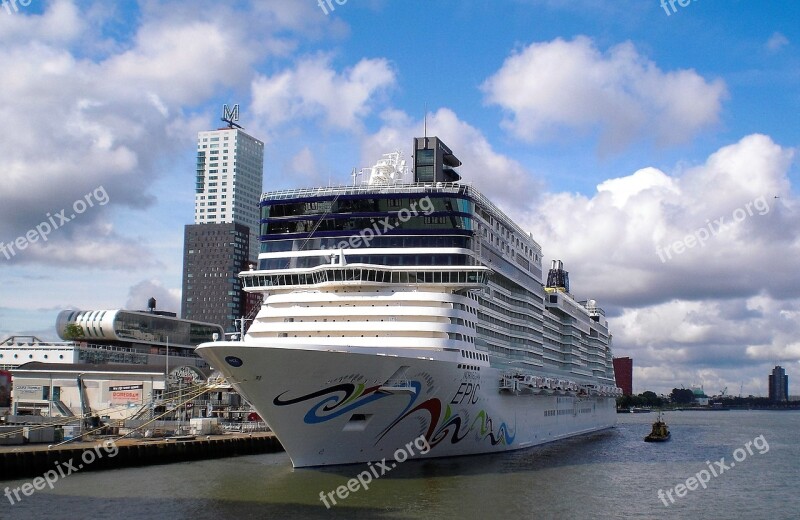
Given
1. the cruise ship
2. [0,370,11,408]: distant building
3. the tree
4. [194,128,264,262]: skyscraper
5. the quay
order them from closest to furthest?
the cruise ship, the quay, [0,370,11,408]: distant building, the tree, [194,128,264,262]: skyscraper

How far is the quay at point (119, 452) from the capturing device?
37156 millimetres

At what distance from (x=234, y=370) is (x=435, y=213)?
1472cm

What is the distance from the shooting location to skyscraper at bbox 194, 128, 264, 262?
595 ft

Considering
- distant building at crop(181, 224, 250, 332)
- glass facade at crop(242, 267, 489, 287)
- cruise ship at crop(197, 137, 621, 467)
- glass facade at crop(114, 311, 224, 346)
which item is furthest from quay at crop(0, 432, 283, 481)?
distant building at crop(181, 224, 250, 332)

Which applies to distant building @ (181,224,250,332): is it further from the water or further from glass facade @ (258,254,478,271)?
glass facade @ (258,254,478,271)

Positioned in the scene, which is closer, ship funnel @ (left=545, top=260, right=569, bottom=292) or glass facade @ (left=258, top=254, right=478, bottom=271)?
glass facade @ (left=258, top=254, right=478, bottom=271)

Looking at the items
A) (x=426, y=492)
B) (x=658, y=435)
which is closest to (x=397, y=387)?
(x=426, y=492)

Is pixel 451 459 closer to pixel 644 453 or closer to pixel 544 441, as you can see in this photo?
pixel 544 441

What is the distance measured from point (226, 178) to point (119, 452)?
5715 inches

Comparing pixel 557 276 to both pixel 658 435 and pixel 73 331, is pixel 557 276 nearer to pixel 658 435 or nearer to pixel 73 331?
pixel 658 435

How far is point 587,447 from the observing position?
59.9m

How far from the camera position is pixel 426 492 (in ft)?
106

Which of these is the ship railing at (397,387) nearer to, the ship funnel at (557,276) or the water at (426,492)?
the water at (426,492)

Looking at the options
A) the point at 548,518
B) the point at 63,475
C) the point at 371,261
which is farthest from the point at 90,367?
the point at 548,518
